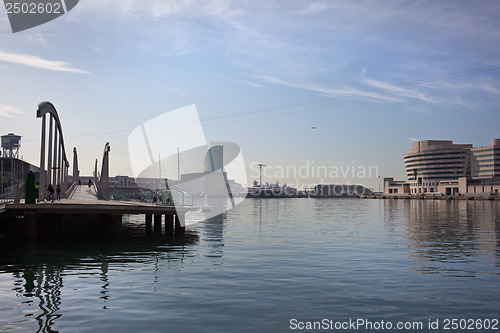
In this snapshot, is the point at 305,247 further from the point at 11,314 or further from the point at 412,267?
the point at 11,314

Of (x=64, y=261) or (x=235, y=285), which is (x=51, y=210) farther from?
(x=235, y=285)

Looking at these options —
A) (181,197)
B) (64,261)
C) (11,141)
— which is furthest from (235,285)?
(11,141)

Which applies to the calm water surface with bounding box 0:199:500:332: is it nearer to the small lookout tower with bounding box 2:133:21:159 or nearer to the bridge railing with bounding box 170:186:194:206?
the bridge railing with bounding box 170:186:194:206

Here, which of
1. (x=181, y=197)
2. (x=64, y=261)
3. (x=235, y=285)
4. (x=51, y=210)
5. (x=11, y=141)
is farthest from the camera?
(x=11, y=141)

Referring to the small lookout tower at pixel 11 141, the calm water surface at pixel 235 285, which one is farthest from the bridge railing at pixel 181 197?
the small lookout tower at pixel 11 141

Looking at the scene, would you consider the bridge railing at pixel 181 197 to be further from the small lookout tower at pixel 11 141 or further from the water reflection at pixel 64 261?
the small lookout tower at pixel 11 141

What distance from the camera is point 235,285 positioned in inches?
741

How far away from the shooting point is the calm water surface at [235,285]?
1423 centimetres

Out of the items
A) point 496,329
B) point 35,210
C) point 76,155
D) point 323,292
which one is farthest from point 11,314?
point 76,155

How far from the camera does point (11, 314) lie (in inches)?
569

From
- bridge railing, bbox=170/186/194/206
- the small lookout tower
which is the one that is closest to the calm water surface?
bridge railing, bbox=170/186/194/206

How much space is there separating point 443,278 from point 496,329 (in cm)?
745

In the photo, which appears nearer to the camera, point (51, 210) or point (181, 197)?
point (51, 210)

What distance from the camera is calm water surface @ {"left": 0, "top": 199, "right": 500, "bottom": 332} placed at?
14.2 metres
